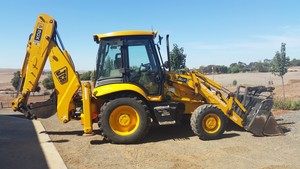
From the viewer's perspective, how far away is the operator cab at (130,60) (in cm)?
862

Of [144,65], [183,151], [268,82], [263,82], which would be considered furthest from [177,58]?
[263,82]

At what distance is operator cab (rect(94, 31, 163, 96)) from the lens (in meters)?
8.62

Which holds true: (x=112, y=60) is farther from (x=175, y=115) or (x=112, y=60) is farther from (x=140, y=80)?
(x=175, y=115)

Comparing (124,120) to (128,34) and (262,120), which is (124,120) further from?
(262,120)

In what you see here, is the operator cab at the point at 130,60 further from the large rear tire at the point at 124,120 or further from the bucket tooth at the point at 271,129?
the bucket tooth at the point at 271,129

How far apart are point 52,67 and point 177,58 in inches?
334

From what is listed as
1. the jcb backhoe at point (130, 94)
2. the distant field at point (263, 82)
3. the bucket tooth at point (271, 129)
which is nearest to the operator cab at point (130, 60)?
the jcb backhoe at point (130, 94)

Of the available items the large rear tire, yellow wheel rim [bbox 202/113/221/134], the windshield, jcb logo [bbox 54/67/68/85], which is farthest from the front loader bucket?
jcb logo [bbox 54/67/68/85]

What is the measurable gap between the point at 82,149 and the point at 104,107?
1154mm

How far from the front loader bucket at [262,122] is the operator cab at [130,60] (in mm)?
2553

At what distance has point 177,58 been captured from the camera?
651 inches

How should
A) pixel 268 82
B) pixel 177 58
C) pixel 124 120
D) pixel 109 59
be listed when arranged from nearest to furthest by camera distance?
1. pixel 124 120
2. pixel 109 59
3. pixel 177 58
4. pixel 268 82

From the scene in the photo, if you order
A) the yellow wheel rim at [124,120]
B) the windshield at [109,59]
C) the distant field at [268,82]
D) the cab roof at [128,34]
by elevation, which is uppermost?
the cab roof at [128,34]

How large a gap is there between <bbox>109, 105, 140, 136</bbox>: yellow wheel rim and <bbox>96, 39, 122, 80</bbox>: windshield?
36.2 inches
